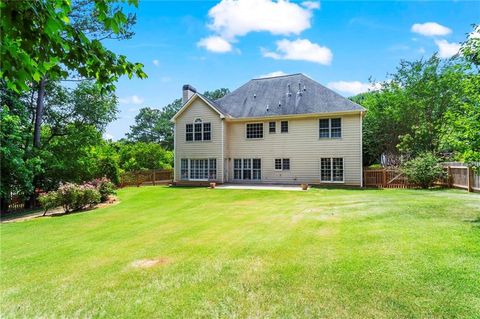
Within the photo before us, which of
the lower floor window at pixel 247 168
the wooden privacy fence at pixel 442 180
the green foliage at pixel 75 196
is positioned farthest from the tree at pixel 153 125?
the green foliage at pixel 75 196

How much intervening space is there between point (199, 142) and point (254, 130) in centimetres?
469

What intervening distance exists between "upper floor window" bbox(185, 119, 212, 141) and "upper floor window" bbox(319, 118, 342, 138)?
29.0 ft

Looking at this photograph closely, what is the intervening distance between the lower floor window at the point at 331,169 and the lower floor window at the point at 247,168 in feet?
16.2

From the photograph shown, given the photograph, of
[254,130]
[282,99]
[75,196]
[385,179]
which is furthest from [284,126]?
[75,196]

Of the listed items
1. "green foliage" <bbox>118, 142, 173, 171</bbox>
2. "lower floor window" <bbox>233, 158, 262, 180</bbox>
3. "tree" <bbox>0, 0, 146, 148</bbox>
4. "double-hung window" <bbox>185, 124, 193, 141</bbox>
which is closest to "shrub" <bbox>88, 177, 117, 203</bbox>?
A: "double-hung window" <bbox>185, 124, 193, 141</bbox>

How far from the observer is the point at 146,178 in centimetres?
2581

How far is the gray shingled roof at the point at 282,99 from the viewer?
A: 69.8 ft

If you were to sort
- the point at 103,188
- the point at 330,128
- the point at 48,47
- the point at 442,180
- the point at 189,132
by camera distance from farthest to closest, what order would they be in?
1. the point at 189,132
2. the point at 330,128
3. the point at 442,180
4. the point at 103,188
5. the point at 48,47

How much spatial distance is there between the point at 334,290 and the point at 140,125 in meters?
63.5

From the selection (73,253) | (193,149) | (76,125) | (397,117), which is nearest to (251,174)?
(193,149)

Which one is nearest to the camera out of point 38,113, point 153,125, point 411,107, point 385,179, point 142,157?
point 38,113

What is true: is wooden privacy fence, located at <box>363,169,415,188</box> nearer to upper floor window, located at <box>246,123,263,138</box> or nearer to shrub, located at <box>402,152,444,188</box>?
shrub, located at <box>402,152,444,188</box>

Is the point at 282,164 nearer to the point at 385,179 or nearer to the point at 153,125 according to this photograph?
the point at 385,179

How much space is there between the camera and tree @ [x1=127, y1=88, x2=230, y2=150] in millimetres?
59531
